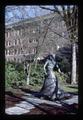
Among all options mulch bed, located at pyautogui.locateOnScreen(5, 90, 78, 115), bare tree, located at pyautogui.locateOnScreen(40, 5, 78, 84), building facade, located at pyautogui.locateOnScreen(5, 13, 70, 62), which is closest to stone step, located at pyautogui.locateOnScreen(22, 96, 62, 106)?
mulch bed, located at pyautogui.locateOnScreen(5, 90, 78, 115)

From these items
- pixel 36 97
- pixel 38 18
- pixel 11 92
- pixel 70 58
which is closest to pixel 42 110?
pixel 36 97

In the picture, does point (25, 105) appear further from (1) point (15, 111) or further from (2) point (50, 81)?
(2) point (50, 81)

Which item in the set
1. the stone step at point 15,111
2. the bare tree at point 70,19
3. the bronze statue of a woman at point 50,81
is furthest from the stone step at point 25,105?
the bare tree at point 70,19

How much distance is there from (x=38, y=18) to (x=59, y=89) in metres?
0.82

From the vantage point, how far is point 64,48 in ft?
9.23

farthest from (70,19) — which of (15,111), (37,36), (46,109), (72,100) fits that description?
(15,111)

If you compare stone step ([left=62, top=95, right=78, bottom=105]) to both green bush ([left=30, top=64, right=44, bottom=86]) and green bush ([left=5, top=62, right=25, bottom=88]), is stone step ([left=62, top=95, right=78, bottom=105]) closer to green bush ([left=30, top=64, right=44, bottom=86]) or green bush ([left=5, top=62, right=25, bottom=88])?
green bush ([left=30, top=64, right=44, bottom=86])

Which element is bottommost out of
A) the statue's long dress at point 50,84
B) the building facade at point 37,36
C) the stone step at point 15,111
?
the stone step at point 15,111

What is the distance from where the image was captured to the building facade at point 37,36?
2832 mm

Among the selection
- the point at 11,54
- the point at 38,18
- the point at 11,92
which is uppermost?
→ the point at 38,18

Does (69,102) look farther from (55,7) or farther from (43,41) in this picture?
(55,7)

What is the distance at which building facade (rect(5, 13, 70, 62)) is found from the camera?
283 cm

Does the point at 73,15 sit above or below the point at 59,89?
above

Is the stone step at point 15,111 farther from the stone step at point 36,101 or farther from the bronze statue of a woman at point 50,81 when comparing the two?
the bronze statue of a woman at point 50,81
